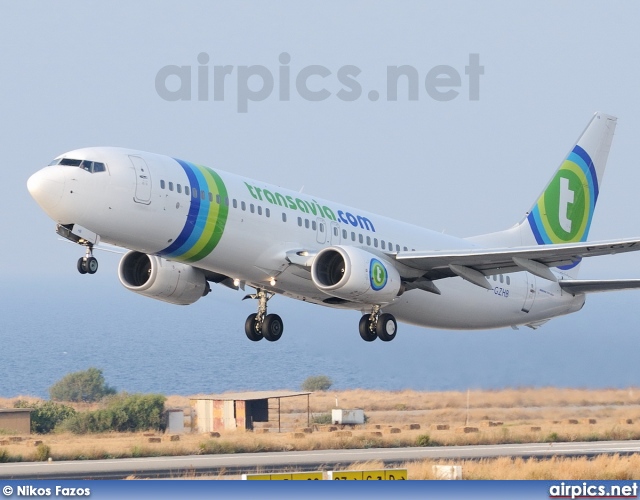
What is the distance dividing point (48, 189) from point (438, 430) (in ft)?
104

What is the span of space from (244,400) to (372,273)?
30.4m

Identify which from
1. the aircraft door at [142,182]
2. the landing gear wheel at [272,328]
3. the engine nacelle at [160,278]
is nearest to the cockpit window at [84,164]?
the aircraft door at [142,182]

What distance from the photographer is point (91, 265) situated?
117 feet

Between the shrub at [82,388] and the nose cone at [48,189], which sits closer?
the nose cone at [48,189]

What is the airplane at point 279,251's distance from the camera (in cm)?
3538


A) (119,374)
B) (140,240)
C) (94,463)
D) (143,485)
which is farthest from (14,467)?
(119,374)

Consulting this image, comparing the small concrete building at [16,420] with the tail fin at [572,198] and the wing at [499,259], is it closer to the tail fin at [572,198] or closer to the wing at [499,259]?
the tail fin at [572,198]

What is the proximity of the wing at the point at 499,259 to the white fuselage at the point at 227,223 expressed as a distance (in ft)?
3.45

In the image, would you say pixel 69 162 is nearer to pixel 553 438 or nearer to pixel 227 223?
pixel 227 223

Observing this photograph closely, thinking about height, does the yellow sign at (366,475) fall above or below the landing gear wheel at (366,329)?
below

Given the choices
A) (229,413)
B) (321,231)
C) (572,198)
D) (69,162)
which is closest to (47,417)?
(229,413)

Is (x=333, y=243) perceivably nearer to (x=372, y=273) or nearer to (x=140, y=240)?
(x=372, y=273)

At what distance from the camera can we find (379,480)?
29422mm

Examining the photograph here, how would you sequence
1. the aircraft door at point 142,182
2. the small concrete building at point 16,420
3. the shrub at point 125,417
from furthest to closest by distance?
the shrub at point 125,417, the small concrete building at point 16,420, the aircraft door at point 142,182
